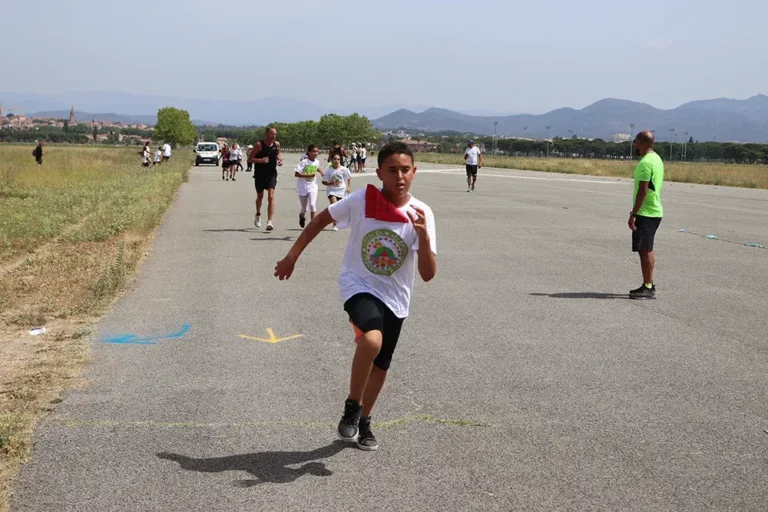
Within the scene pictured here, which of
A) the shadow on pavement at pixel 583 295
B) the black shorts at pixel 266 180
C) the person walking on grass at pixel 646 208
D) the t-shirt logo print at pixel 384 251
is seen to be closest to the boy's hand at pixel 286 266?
the t-shirt logo print at pixel 384 251

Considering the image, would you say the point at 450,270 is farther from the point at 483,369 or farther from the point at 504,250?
the point at 483,369

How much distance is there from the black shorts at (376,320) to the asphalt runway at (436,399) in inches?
20.4

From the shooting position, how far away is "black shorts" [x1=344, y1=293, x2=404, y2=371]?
4641 mm

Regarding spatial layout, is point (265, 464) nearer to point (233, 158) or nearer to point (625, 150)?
point (233, 158)

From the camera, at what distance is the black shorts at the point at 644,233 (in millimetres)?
10164

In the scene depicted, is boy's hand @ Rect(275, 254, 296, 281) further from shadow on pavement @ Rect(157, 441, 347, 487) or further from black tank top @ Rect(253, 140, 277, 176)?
black tank top @ Rect(253, 140, 277, 176)

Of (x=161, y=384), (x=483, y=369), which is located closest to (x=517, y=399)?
(x=483, y=369)

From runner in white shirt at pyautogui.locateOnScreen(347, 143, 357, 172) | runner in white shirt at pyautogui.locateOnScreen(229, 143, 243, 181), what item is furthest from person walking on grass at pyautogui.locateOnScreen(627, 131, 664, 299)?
runner in white shirt at pyautogui.locateOnScreen(347, 143, 357, 172)

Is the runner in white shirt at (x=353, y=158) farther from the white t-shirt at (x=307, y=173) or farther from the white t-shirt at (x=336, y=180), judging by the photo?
the white t-shirt at (x=307, y=173)

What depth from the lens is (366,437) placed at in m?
→ 4.92

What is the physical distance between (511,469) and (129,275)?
291 inches

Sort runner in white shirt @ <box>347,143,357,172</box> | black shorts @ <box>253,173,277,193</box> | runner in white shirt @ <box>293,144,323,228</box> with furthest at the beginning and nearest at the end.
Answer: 1. runner in white shirt @ <box>347,143,357,172</box>
2. black shorts @ <box>253,173,277,193</box>
3. runner in white shirt @ <box>293,144,323,228</box>

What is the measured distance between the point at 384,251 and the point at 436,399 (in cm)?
152

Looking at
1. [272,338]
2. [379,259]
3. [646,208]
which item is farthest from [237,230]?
[379,259]
